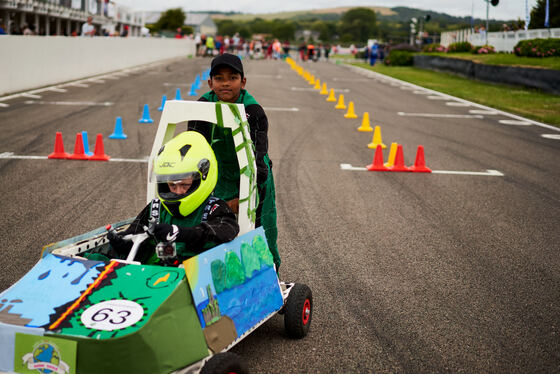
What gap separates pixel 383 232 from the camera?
285 inches

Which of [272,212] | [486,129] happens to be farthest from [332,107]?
[272,212]

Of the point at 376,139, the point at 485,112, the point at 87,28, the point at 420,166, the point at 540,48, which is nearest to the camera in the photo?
the point at 420,166

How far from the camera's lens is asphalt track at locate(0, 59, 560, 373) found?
14.7 ft

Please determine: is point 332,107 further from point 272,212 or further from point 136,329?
point 136,329

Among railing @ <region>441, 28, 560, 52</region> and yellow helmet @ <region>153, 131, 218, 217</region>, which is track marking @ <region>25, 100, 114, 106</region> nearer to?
yellow helmet @ <region>153, 131, 218, 217</region>

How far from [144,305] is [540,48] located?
2862cm

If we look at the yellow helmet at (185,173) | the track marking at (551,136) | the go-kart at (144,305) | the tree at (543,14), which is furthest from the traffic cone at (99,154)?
the tree at (543,14)

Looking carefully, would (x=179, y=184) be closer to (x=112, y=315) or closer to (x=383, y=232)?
(x=112, y=315)

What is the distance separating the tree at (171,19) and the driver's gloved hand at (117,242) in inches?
5452

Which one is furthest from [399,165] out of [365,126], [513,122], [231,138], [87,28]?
[87,28]

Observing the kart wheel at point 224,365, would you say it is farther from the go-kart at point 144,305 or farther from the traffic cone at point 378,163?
the traffic cone at point 378,163

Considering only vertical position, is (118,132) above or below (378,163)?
above

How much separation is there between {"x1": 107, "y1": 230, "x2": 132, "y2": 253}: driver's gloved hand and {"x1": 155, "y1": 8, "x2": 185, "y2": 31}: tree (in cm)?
13849

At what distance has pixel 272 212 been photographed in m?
4.82
